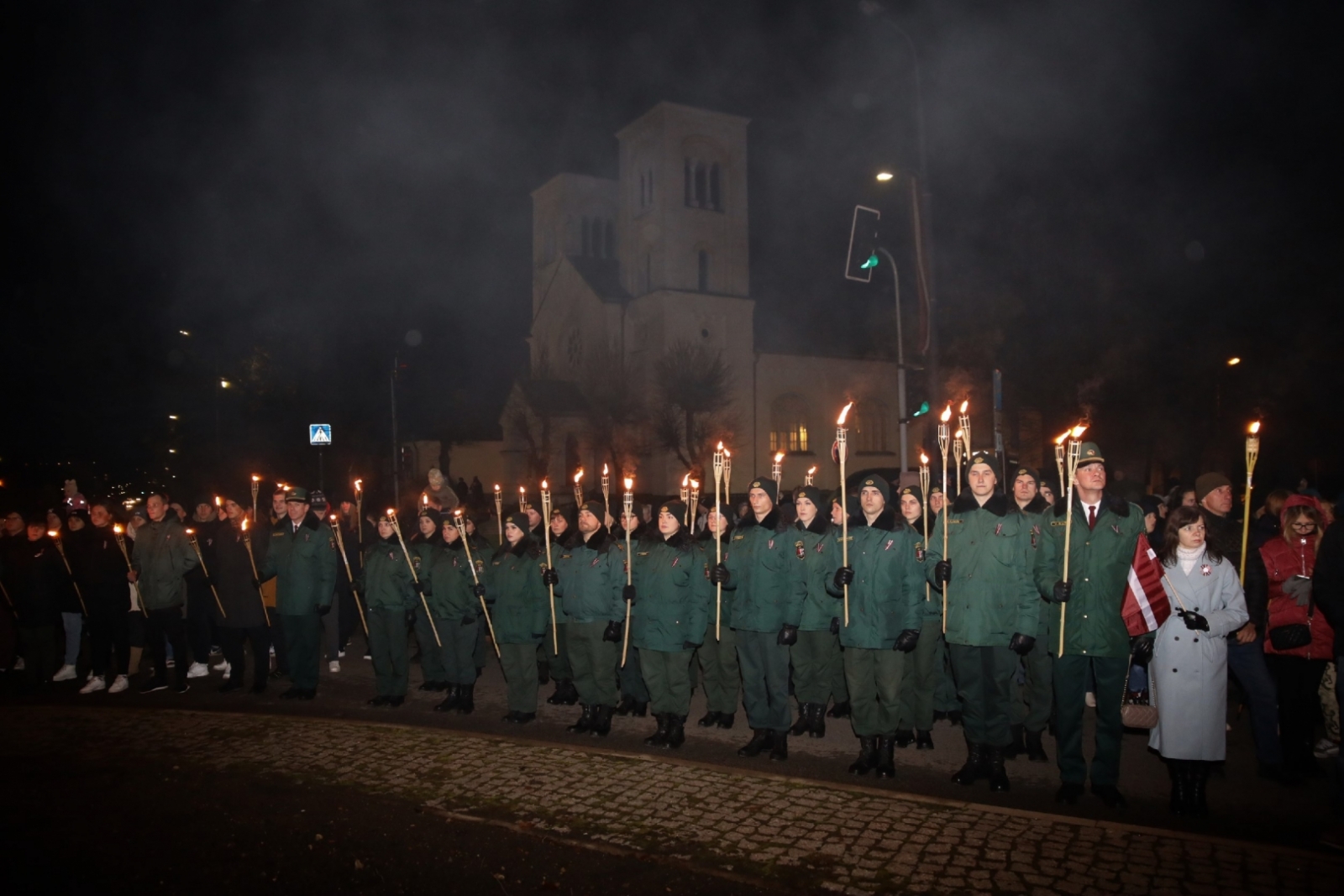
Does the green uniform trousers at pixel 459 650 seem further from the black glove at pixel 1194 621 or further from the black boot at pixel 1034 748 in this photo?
the black glove at pixel 1194 621

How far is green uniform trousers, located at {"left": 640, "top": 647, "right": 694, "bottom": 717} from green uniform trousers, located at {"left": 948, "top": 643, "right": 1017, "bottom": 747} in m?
2.10

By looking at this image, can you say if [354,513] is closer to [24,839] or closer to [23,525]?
[23,525]

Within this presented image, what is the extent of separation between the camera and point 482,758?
6.84m

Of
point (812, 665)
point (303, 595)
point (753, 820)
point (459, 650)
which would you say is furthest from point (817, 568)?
point (303, 595)

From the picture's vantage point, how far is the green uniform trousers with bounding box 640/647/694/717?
7.32 meters

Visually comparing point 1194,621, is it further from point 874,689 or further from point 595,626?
point 595,626

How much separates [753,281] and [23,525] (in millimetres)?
47757

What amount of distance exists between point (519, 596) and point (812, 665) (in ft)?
8.35

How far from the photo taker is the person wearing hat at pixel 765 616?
23.2 ft

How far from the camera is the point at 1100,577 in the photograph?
19.3ft

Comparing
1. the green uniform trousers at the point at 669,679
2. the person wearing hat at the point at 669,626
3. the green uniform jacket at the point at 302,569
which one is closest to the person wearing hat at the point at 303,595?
the green uniform jacket at the point at 302,569

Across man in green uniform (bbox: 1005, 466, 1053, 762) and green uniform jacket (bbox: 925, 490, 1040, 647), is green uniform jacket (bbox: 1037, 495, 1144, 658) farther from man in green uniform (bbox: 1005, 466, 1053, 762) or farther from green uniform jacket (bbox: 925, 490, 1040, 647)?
man in green uniform (bbox: 1005, 466, 1053, 762)

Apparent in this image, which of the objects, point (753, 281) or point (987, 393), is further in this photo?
point (753, 281)

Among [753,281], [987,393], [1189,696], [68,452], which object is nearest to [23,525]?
[1189,696]
